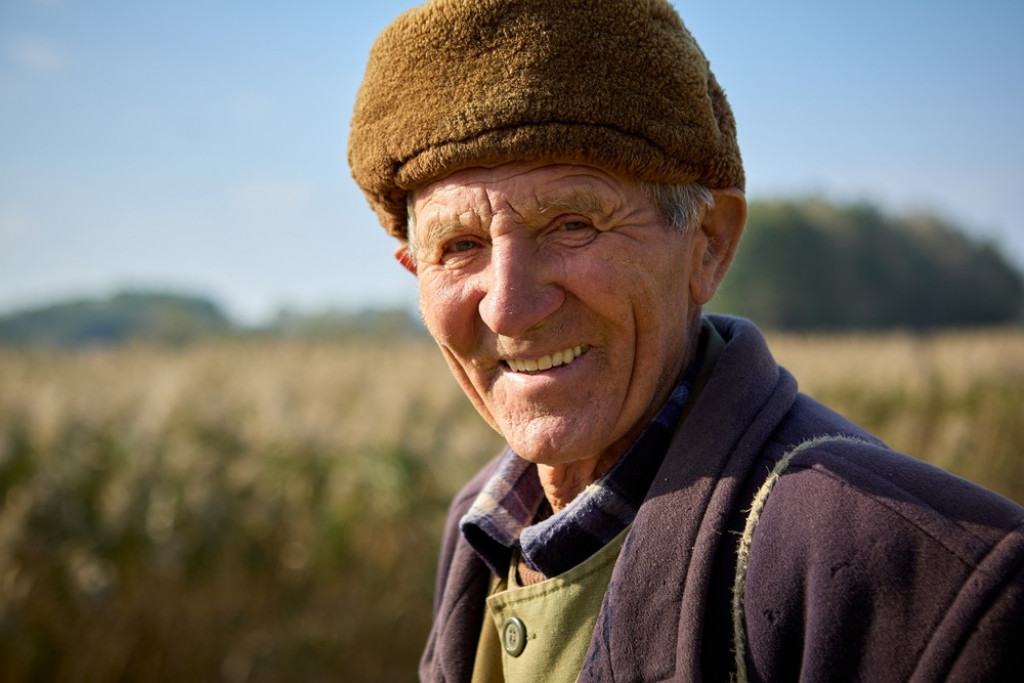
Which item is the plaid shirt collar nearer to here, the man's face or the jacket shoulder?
the man's face

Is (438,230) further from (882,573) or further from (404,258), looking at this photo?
(882,573)

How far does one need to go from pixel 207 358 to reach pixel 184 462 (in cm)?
657

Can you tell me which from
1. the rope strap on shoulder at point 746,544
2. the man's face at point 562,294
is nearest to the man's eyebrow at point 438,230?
the man's face at point 562,294

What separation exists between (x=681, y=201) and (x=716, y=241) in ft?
0.67

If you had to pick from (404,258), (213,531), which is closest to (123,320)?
(213,531)

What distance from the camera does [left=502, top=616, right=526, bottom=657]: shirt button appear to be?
168cm

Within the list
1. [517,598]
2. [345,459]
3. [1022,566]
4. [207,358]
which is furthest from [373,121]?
[207,358]

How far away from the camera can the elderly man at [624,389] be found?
1254 millimetres

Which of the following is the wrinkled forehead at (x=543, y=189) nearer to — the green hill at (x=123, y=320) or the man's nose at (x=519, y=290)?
the man's nose at (x=519, y=290)

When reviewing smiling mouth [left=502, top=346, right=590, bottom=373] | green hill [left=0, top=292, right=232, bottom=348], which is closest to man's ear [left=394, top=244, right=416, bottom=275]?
smiling mouth [left=502, top=346, right=590, bottom=373]

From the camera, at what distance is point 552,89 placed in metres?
1.50

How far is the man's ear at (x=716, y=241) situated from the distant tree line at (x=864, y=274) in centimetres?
3411

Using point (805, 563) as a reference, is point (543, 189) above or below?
above

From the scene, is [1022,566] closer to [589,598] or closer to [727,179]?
[589,598]
